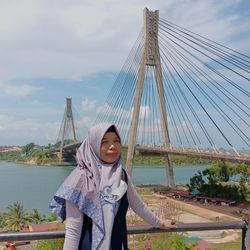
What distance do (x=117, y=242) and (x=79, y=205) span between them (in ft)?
0.58

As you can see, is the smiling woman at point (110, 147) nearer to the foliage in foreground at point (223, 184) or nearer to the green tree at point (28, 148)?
the foliage in foreground at point (223, 184)

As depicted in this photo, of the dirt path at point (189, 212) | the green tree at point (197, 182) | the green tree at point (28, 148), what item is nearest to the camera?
the dirt path at point (189, 212)

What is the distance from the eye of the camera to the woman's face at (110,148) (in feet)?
4.16

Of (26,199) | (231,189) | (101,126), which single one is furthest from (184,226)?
(26,199)

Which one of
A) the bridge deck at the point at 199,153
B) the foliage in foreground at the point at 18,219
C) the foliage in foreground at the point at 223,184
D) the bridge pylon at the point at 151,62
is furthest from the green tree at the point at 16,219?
the foliage in foreground at the point at 223,184

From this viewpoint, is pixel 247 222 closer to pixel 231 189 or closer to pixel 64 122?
pixel 231 189

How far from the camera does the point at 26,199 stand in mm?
21094

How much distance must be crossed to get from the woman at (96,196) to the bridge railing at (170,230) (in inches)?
2.7

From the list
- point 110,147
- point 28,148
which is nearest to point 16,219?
point 110,147

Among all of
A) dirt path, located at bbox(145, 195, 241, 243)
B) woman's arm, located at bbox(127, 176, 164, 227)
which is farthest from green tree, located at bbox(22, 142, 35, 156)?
woman's arm, located at bbox(127, 176, 164, 227)

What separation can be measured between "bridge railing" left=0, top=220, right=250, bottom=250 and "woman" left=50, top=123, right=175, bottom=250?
0.07m

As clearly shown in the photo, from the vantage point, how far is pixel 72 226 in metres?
1.18

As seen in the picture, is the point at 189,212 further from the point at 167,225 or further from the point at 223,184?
the point at 167,225

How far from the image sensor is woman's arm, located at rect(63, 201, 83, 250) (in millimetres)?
1165
